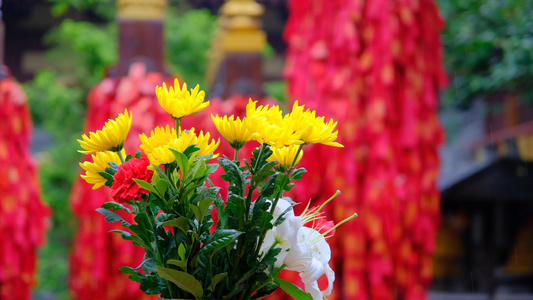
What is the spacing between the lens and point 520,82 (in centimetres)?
312

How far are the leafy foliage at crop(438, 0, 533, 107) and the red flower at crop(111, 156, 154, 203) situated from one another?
2.31 m

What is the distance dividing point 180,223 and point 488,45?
2747mm

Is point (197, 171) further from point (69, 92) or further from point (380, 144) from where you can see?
point (69, 92)

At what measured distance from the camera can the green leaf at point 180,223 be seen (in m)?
0.68

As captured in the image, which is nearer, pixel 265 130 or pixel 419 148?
pixel 265 130

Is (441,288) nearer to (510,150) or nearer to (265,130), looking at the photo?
(510,150)

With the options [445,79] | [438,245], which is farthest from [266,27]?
[445,79]

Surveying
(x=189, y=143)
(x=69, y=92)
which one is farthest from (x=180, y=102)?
(x=69, y=92)

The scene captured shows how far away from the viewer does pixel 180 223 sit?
69 cm

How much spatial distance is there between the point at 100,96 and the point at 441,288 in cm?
506

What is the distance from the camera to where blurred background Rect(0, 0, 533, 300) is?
162 centimetres

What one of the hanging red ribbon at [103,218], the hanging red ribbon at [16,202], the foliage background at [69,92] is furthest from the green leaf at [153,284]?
the foliage background at [69,92]

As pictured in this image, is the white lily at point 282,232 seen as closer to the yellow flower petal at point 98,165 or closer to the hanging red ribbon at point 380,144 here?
the yellow flower petal at point 98,165

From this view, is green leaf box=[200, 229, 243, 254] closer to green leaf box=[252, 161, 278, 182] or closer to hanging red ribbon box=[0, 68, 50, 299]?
green leaf box=[252, 161, 278, 182]
